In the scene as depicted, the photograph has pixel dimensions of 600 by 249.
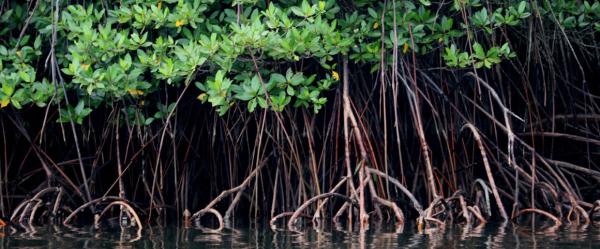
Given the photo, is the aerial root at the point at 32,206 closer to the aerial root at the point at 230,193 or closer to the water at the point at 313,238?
the water at the point at 313,238

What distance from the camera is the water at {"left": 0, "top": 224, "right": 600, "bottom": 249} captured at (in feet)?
22.0

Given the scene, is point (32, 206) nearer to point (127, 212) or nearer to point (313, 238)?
point (127, 212)

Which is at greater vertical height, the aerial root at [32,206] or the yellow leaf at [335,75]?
the yellow leaf at [335,75]

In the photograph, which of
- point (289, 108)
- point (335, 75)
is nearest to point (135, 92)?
point (289, 108)

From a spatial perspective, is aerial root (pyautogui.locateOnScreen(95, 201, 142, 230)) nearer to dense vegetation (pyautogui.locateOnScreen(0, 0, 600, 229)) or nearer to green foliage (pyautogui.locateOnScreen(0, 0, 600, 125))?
dense vegetation (pyautogui.locateOnScreen(0, 0, 600, 229))

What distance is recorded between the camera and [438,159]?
9.18m

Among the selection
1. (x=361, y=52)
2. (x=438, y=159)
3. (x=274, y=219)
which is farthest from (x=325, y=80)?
(x=438, y=159)

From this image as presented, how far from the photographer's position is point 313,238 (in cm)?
710

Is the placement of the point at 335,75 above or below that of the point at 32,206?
above

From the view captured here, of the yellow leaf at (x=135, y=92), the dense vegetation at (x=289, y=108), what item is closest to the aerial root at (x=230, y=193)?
the dense vegetation at (x=289, y=108)

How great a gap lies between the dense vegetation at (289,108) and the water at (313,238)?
0.36 metres

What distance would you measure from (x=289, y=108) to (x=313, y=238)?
1.58 meters

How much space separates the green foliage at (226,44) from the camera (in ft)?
25.4

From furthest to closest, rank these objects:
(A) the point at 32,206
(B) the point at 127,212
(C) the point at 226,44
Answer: (A) the point at 32,206, (B) the point at 127,212, (C) the point at 226,44
